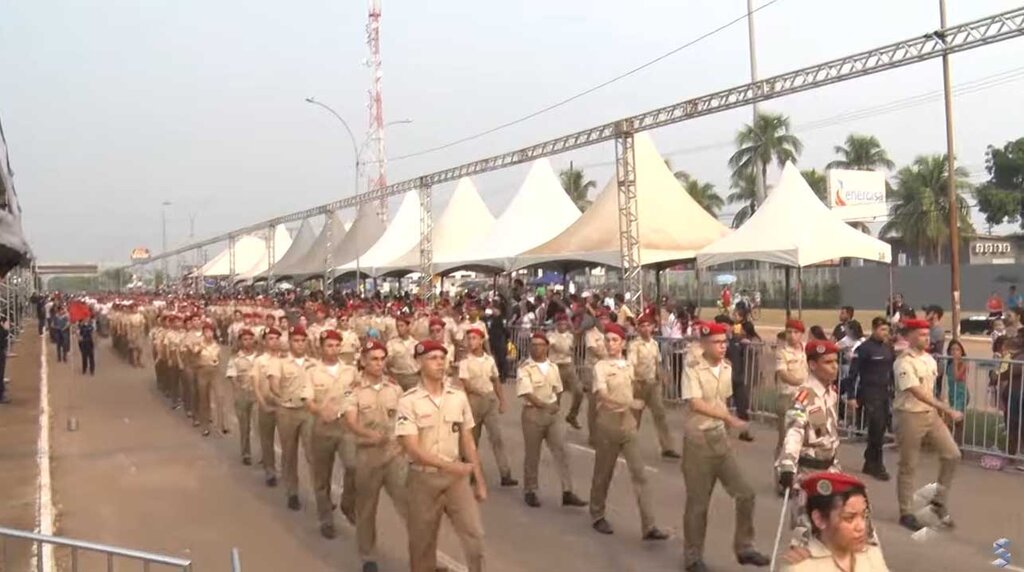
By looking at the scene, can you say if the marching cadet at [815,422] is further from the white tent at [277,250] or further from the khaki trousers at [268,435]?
the white tent at [277,250]

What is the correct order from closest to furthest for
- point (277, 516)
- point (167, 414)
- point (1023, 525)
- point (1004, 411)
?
point (1023, 525) < point (277, 516) < point (1004, 411) < point (167, 414)

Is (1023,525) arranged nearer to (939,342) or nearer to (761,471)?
(761,471)

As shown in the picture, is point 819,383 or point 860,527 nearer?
point 860,527

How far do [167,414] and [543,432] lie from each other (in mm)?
9964

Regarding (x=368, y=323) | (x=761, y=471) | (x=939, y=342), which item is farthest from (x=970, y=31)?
(x=368, y=323)

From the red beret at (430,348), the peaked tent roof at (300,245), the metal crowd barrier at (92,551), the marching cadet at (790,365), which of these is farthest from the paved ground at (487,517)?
the peaked tent roof at (300,245)

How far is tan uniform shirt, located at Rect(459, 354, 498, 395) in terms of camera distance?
1014 cm

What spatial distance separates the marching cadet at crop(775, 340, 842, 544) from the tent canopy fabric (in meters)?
11.9

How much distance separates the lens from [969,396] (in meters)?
11.2

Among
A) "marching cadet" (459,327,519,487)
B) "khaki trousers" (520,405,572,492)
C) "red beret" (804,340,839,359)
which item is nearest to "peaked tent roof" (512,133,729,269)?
"marching cadet" (459,327,519,487)

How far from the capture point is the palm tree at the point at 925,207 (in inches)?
1980

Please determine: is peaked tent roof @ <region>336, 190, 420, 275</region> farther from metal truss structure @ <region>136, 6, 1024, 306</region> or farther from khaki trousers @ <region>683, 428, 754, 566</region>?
khaki trousers @ <region>683, 428, 754, 566</region>

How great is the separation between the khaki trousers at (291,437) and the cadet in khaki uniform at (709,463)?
→ 14.0 ft

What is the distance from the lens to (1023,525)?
27.0 ft
